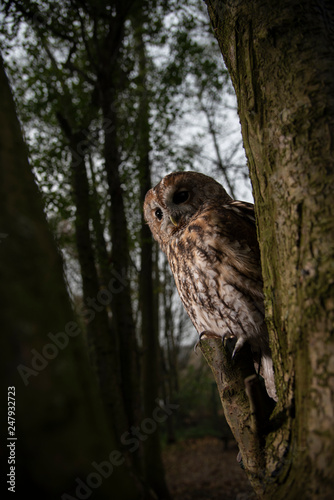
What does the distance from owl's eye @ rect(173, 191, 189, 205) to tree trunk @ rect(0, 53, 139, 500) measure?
6.53 feet

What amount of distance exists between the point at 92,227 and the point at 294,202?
5313mm

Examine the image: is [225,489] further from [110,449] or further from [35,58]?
[35,58]

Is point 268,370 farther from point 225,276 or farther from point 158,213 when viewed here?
point 158,213

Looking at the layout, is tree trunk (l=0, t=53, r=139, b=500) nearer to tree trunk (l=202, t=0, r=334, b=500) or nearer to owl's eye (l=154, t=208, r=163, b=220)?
tree trunk (l=202, t=0, r=334, b=500)

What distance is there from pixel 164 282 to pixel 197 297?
30.2 ft

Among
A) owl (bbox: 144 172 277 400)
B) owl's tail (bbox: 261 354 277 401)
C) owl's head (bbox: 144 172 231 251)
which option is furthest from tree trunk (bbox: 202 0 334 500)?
owl's head (bbox: 144 172 231 251)

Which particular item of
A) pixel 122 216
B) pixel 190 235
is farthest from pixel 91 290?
pixel 190 235

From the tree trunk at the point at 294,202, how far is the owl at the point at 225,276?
2.31 ft

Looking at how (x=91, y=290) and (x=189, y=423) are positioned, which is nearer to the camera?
(x=91, y=290)

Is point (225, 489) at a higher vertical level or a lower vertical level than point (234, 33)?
lower

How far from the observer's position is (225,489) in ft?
23.5

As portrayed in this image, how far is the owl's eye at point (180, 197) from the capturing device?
261 cm

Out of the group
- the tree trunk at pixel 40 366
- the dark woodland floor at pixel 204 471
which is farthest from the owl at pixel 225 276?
the dark woodland floor at pixel 204 471

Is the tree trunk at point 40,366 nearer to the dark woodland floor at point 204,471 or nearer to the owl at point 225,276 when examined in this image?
the owl at point 225,276
